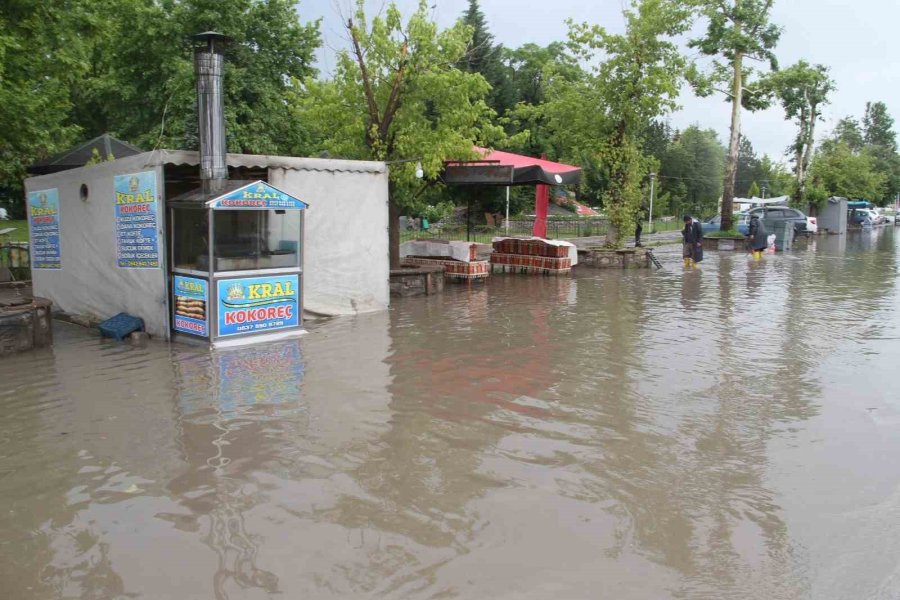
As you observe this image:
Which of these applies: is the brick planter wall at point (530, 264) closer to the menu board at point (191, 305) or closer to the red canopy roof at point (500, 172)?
the red canopy roof at point (500, 172)

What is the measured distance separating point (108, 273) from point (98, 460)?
6.06 m

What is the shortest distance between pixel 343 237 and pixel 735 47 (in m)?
25.8

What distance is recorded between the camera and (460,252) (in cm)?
1644

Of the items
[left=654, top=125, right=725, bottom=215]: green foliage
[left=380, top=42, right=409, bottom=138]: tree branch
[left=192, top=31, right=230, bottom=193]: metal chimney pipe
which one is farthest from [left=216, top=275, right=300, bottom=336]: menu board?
[left=654, top=125, right=725, bottom=215]: green foliage

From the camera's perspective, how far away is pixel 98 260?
10758mm

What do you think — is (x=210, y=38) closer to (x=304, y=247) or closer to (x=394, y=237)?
(x=304, y=247)

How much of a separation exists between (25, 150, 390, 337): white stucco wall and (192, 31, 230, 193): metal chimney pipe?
16.3 inches

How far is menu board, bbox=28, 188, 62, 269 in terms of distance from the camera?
1178 cm

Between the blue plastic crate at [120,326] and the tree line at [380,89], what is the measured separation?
3474 mm

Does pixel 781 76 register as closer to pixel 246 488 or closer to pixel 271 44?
pixel 271 44

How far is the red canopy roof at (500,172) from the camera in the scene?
1673 centimetres

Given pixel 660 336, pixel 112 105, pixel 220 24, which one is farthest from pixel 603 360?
pixel 112 105

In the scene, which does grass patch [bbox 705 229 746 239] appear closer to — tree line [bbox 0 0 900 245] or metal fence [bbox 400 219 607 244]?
tree line [bbox 0 0 900 245]

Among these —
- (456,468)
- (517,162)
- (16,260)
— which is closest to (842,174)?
(517,162)
